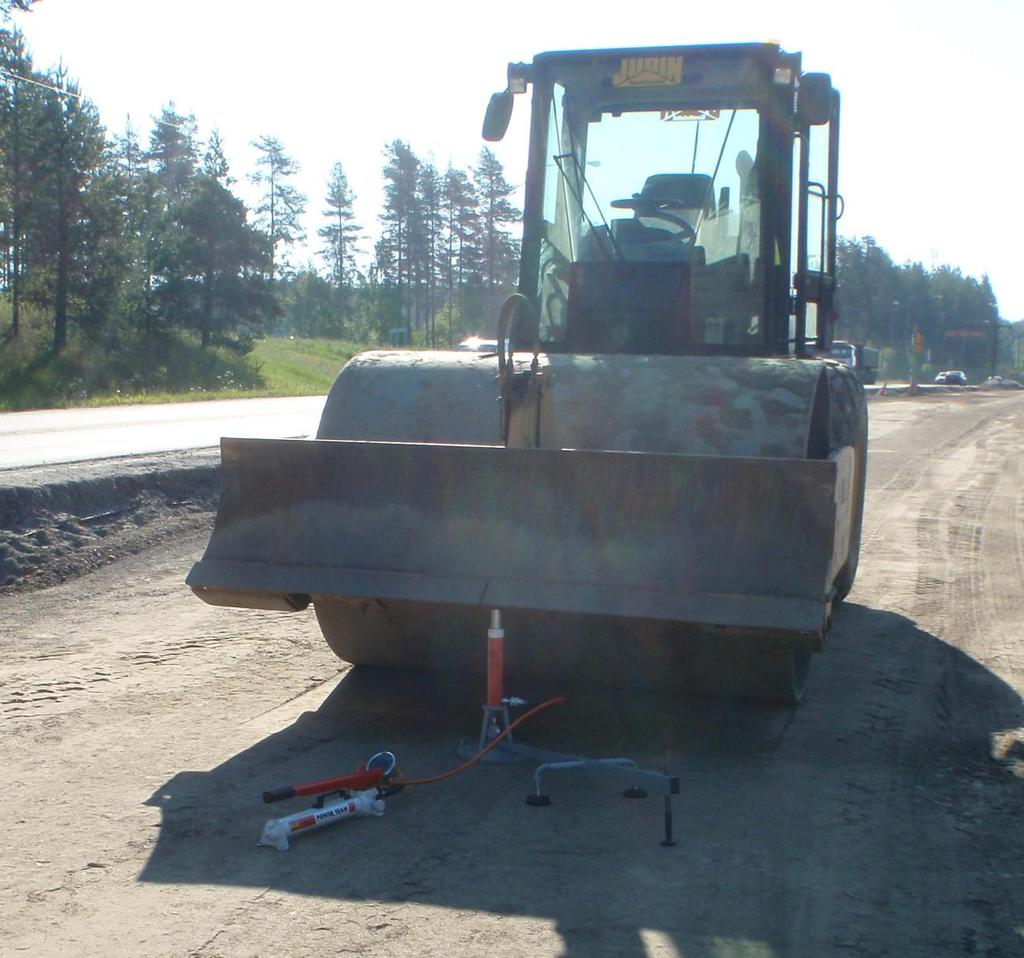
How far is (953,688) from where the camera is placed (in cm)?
608

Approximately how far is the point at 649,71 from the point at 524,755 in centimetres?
400

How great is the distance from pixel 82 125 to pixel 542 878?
1512 inches

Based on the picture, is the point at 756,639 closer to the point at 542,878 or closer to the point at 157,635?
the point at 542,878

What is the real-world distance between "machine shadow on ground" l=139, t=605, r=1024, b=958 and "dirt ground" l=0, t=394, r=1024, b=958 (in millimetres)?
12

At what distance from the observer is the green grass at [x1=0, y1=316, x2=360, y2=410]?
108 feet

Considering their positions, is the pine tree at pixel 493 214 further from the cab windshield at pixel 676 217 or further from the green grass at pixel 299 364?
the cab windshield at pixel 676 217

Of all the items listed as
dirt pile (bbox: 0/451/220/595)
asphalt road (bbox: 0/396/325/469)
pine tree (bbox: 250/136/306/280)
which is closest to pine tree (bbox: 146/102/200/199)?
pine tree (bbox: 250/136/306/280)

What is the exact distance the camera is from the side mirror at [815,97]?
6781 mm

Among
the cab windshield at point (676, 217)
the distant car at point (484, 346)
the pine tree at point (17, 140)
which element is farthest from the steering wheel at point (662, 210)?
the pine tree at point (17, 140)

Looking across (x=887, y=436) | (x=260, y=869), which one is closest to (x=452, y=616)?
(x=260, y=869)

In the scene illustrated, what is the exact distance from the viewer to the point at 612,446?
552cm

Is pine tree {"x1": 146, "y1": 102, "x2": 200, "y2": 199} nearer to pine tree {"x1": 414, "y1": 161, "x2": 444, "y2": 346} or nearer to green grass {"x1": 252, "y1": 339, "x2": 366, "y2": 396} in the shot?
pine tree {"x1": 414, "y1": 161, "x2": 444, "y2": 346}

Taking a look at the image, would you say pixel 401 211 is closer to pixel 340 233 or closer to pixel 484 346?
pixel 340 233

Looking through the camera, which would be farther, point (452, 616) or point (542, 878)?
point (452, 616)
